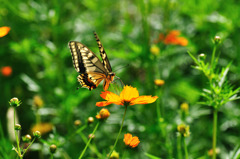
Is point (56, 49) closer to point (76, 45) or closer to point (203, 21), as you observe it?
point (76, 45)

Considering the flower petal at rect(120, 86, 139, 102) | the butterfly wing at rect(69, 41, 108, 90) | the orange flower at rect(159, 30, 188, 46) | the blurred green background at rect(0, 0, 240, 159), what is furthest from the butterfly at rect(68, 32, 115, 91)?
the orange flower at rect(159, 30, 188, 46)

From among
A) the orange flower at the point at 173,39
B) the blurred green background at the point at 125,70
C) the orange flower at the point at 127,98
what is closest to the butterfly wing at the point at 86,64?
the blurred green background at the point at 125,70

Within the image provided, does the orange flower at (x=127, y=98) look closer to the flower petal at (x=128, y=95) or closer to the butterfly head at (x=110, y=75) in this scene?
the flower petal at (x=128, y=95)

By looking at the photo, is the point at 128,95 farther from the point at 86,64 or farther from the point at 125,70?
the point at 125,70

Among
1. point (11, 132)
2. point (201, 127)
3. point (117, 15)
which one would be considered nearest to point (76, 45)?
point (11, 132)

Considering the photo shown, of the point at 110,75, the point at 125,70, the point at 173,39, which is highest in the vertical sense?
the point at 173,39

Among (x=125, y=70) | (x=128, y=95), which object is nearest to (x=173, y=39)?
(x=125, y=70)

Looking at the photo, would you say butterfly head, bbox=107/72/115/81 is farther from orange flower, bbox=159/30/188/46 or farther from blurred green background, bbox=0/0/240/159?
orange flower, bbox=159/30/188/46
